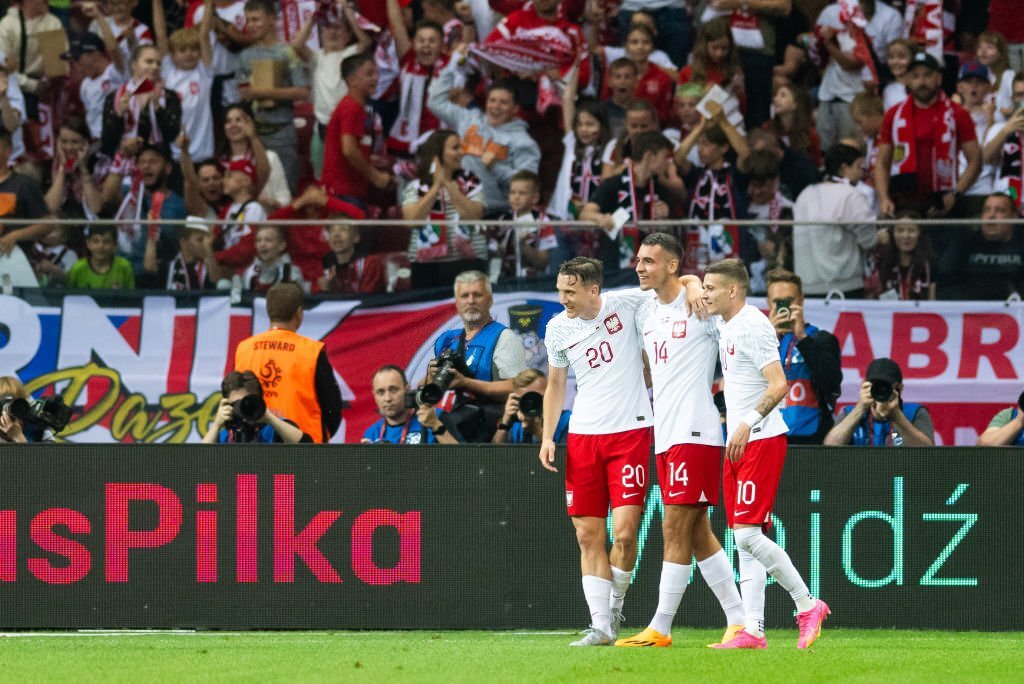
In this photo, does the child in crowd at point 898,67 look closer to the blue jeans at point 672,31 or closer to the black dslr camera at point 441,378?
the blue jeans at point 672,31

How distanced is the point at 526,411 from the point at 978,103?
6.48m

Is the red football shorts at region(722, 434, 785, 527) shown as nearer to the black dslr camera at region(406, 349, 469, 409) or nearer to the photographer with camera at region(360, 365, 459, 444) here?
the black dslr camera at region(406, 349, 469, 409)

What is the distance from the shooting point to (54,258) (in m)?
11.7

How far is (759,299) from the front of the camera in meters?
11.3

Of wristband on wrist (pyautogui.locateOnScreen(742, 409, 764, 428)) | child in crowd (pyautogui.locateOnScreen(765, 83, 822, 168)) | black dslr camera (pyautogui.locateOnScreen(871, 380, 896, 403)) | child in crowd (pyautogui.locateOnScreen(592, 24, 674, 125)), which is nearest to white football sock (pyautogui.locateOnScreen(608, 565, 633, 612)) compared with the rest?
wristband on wrist (pyautogui.locateOnScreen(742, 409, 764, 428))

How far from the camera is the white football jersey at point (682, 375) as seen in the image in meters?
8.80

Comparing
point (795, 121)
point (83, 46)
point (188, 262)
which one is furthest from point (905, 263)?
point (83, 46)

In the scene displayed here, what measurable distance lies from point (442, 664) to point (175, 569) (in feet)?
11.7

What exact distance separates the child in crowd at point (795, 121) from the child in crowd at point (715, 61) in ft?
1.41

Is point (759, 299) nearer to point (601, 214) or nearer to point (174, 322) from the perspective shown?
point (601, 214)

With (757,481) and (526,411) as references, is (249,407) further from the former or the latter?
(757,481)

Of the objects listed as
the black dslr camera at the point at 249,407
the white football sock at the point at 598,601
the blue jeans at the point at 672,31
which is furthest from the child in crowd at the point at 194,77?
the white football sock at the point at 598,601

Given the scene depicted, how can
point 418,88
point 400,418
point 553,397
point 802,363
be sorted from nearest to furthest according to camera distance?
1. point 553,397
2. point 802,363
3. point 400,418
4. point 418,88

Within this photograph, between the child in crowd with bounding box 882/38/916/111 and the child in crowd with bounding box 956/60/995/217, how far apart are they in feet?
1.72
